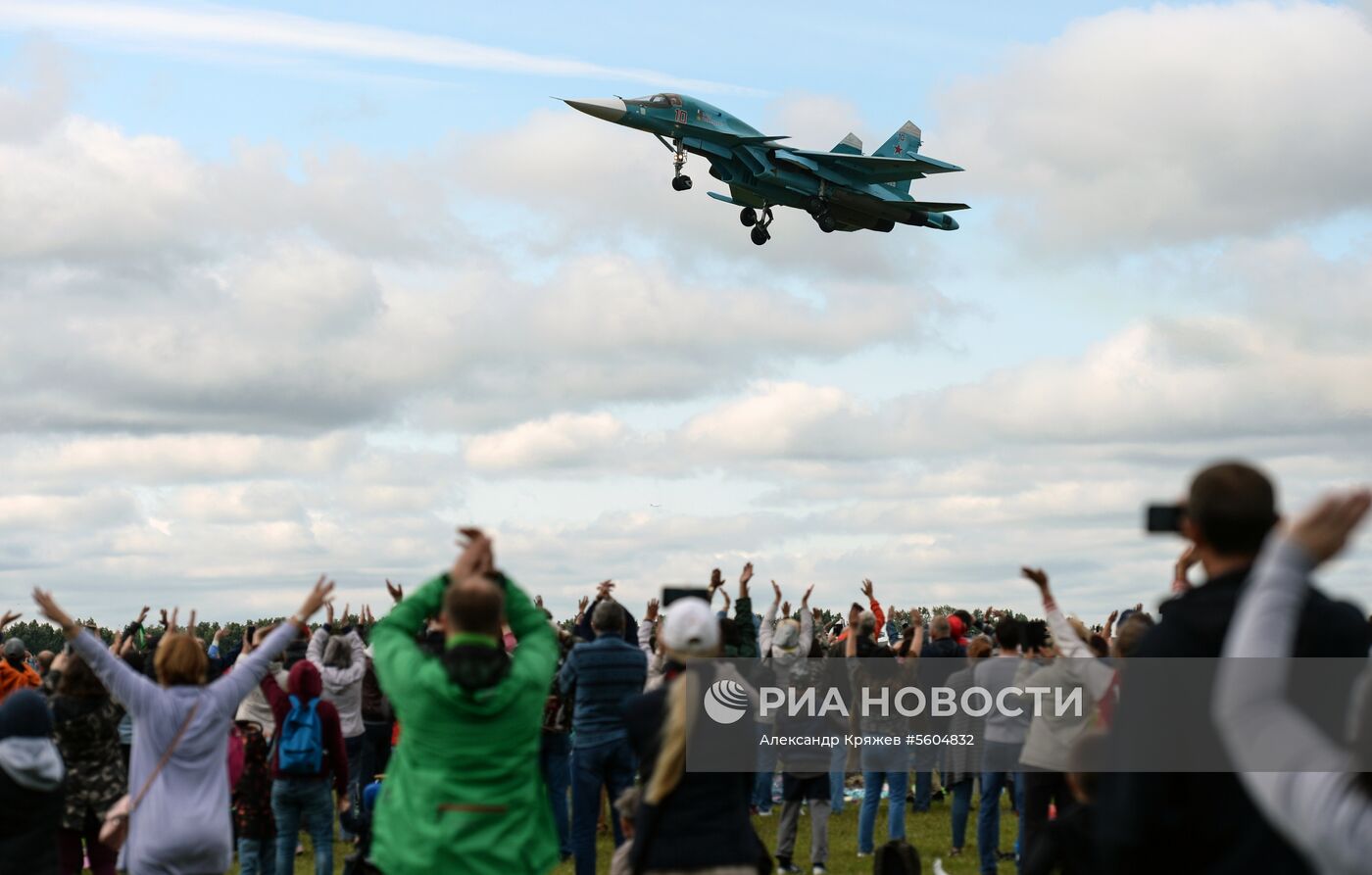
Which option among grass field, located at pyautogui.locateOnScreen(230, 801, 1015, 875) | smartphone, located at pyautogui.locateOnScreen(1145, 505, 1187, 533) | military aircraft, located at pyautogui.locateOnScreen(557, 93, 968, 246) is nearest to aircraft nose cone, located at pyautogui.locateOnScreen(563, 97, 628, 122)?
military aircraft, located at pyautogui.locateOnScreen(557, 93, 968, 246)

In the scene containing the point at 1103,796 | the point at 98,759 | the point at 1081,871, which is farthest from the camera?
the point at 98,759

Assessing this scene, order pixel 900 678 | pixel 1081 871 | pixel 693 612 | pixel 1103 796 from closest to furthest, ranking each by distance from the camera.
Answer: pixel 1103 796, pixel 1081 871, pixel 693 612, pixel 900 678

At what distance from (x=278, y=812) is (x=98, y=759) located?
2.14 meters

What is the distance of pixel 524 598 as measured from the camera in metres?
5.95

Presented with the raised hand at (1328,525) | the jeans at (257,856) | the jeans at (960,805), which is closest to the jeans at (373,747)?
the jeans at (257,856)

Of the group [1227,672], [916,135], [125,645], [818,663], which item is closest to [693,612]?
[1227,672]

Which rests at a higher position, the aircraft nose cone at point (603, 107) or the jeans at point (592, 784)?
the aircraft nose cone at point (603, 107)

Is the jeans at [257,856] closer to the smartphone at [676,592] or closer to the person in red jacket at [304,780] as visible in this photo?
the person in red jacket at [304,780]

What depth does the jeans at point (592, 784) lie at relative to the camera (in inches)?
444

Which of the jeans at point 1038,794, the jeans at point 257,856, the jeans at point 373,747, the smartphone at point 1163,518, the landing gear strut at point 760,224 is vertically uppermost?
the landing gear strut at point 760,224

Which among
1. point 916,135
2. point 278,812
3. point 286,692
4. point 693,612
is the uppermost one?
point 916,135

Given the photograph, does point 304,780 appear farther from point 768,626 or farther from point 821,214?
point 821,214

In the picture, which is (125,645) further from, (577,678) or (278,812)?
(577,678)

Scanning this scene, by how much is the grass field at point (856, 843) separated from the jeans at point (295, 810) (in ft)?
10.4
